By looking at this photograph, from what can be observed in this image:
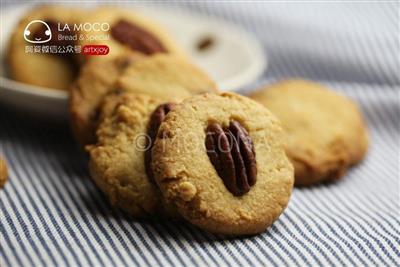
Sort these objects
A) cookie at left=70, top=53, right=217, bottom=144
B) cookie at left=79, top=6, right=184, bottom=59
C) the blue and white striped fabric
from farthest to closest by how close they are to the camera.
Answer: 1. cookie at left=79, top=6, right=184, bottom=59
2. cookie at left=70, top=53, right=217, bottom=144
3. the blue and white striped fabric

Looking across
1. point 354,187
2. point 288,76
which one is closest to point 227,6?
point 288,76

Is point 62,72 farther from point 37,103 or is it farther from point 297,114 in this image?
point 297,114

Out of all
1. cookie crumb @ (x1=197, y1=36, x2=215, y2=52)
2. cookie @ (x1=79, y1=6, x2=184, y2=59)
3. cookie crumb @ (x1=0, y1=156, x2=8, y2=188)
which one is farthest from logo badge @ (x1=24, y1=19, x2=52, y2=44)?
cookie crumb @ (x1=197, y1=36, x2=215, y2=52)

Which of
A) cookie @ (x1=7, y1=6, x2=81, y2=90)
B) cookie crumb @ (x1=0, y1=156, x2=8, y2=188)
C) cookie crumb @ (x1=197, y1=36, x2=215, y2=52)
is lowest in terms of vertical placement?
cookie crumb @ (x1=197, y1=36, x2=215, y2=52)

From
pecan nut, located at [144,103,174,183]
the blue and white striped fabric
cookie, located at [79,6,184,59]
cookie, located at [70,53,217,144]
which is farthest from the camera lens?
cookie, located at [79,6,184,59]

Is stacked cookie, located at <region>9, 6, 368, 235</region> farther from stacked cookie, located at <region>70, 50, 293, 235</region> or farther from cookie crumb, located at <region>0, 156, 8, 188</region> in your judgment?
cookie crumb, located at <region>0, 156, 8, 188</region>

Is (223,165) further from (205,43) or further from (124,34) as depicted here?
(205,43)
